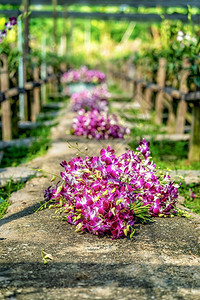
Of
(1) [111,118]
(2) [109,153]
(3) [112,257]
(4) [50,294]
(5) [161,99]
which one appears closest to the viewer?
(4) [50,294]

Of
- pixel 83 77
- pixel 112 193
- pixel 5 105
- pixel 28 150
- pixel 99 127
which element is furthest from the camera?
pixel 83 77

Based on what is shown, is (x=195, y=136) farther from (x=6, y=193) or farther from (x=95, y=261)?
(x=95, y=261)

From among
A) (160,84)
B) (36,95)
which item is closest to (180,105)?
(160,84)

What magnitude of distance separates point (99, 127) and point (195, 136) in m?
1.56

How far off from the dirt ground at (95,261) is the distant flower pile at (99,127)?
9.68 ft

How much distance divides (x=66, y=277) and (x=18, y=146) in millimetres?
3611

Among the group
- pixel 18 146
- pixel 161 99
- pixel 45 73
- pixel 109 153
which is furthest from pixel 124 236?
pixel 45 73

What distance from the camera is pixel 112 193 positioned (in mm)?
2730

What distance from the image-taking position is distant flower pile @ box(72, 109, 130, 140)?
19.8ft

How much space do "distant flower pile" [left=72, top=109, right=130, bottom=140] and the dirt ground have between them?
2.95 m

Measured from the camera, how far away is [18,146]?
5602 millimetres

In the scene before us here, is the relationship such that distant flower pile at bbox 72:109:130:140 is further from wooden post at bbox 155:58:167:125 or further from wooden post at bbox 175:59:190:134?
wooden post at bbox 155:58:167:125

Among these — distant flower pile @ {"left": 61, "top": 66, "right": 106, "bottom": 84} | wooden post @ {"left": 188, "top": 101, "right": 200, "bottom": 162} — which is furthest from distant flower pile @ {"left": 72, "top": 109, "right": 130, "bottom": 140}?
distant flower pile @ {"left": 61, "top": 66, "right": 106, "bottom": 84}

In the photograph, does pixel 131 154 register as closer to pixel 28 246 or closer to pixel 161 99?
pixel 28 246
